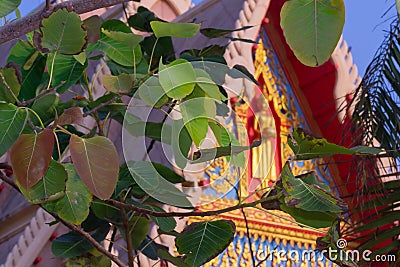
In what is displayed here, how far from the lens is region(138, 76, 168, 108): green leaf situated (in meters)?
1.02

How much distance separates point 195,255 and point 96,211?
15.0 inches

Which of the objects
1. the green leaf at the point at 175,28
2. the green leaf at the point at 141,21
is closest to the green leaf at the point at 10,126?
the green leaf at the point at 175,28

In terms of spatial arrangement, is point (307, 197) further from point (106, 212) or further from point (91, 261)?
point (91, 261)

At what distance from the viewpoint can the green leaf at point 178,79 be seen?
93 centimetres

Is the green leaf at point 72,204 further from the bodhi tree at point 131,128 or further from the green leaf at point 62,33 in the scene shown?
the green leaf at point 62,33

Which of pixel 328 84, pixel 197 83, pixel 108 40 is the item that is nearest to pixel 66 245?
pixel 108 40

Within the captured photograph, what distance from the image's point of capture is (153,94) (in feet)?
3.41

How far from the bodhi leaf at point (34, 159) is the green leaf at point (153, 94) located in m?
0.20

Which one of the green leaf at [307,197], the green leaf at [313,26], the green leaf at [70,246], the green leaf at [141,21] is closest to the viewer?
the green leaf at [313,26]

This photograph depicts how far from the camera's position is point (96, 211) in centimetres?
160

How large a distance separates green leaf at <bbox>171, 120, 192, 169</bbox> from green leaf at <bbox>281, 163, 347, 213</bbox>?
0.56 feet

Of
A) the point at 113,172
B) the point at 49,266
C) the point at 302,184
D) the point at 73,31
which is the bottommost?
the point at 49,266

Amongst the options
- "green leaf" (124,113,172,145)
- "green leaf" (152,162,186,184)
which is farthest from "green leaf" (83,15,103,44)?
"green leaf" (152,162,186,184)

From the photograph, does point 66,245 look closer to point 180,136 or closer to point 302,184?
point 180,136
